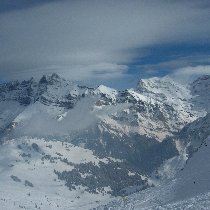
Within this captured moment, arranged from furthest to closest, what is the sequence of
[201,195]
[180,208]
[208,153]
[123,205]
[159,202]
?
1. [208,153]
2. [123,205]
3. [159,202]
4. [201,195]
5. [180,208]

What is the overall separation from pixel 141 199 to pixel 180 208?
45303 millimetres

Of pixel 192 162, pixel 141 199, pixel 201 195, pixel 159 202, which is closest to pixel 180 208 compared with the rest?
pixel 201 195

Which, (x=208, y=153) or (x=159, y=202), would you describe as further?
(x=208, y=153)

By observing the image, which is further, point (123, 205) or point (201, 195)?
point (123, 205)

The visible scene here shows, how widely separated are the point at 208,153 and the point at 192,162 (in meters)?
A: 7.00

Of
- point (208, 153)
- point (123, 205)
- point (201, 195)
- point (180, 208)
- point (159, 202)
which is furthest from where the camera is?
point (208, 153)

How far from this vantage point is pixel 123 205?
175 meters

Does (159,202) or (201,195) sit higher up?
(201,195)

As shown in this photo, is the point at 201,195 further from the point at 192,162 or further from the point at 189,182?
the point at 192,162

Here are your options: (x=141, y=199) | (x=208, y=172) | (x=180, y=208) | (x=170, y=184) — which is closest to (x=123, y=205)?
(x=141, y=199)

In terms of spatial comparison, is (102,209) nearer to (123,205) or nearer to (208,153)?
(123,205)

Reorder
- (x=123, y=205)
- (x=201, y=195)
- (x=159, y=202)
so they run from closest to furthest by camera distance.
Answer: (x=201, y=195) → (x=159, y=202) → (x=123, y=205)

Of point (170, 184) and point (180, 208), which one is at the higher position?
point (180, 208)

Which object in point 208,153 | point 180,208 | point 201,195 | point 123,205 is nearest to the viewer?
point 180,208
